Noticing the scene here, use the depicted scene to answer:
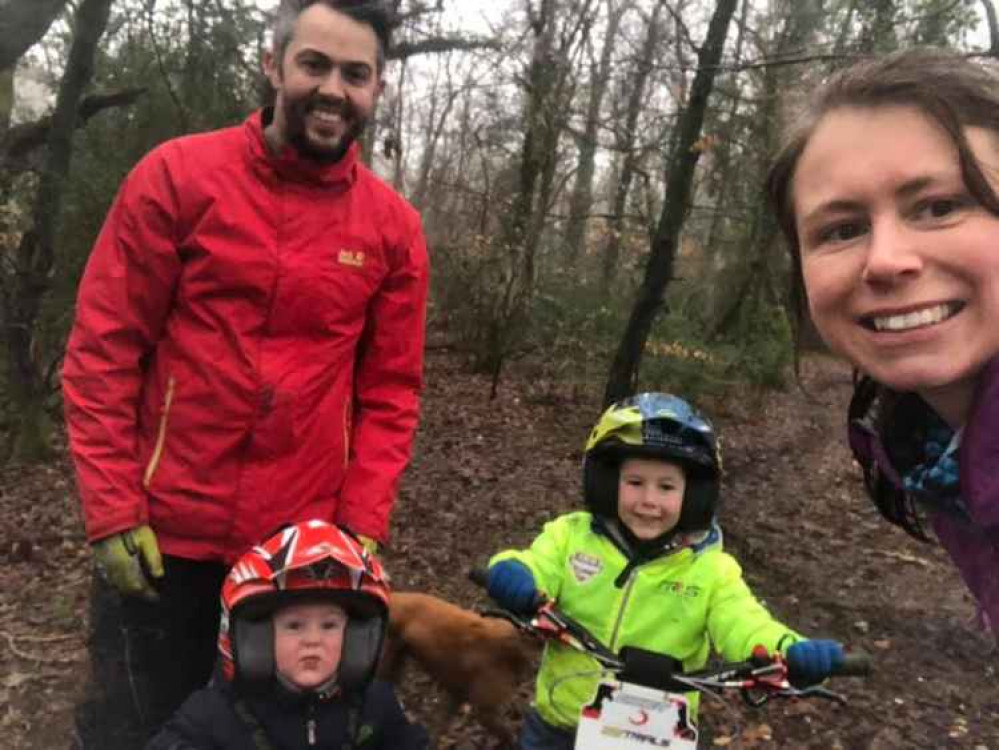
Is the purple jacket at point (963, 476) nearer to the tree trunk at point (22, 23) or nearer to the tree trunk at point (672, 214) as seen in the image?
the tree trunk at point (672, 214)

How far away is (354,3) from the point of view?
8.34 feet

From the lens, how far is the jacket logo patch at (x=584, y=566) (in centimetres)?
274

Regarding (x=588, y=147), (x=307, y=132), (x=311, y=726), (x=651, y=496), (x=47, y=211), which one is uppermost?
(x=588, y=147)

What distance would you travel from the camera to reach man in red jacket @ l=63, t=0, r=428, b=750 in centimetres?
241

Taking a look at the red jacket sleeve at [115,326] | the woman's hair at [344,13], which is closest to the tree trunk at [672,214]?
the woman's hair at [344,13]

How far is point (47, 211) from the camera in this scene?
23.7 ft

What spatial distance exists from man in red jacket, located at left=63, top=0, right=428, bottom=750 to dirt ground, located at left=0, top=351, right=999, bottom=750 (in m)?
2.17

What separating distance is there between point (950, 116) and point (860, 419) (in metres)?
0.70

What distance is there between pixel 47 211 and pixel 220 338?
5816mm

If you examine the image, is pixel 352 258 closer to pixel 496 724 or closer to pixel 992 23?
pixel 496 724

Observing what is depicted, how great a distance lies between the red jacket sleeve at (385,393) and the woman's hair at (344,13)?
0.60 meters

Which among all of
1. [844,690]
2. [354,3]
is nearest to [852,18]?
[844,690]

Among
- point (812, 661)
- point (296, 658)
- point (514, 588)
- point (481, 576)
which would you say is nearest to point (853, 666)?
point (812, 661)

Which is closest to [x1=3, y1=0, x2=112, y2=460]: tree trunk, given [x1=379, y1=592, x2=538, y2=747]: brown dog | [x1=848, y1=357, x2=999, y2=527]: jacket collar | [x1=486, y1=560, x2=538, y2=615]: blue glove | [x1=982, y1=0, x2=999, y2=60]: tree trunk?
[x1=379, y1=592, x2=538, y2=747]: brown dog
